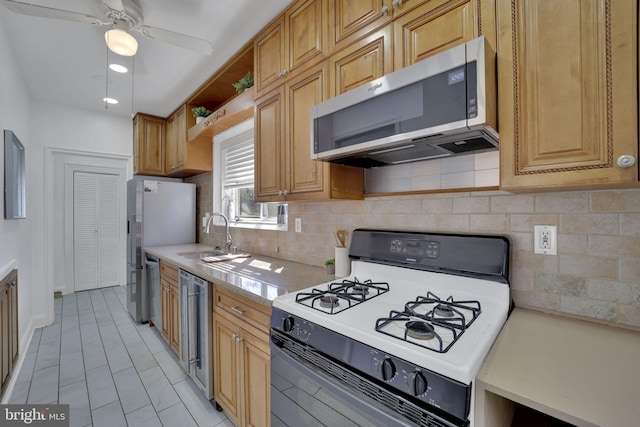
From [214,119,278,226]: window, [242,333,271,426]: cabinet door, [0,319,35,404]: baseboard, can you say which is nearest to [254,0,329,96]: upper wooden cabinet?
[214,119,278,226]: window

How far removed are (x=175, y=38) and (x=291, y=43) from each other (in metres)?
0.77

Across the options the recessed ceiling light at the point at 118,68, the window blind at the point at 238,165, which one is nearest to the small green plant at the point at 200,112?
the window blind at the point at 238,165

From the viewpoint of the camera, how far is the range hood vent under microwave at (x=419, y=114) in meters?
0.96

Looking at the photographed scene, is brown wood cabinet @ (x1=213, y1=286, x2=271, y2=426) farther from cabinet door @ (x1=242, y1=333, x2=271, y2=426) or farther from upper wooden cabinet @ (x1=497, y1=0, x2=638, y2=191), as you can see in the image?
upper wooden cabinet @ (x1=497, y1=0, x2=638, y2=191)

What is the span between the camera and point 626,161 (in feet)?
2.58

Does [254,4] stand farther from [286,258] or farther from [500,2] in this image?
[286,258]

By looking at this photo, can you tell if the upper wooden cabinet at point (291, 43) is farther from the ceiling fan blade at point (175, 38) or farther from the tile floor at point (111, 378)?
the tile floor at point (111, 378)

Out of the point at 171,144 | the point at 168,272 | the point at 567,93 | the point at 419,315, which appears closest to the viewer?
the point at 567,93

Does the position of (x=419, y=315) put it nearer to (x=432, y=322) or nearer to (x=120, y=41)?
(x=432, y=322)

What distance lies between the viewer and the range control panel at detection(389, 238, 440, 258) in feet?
4.51

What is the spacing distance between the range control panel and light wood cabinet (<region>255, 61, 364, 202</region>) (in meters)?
0.38

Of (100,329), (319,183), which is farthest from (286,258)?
(100,329)

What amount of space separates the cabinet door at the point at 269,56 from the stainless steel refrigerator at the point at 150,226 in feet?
6.51

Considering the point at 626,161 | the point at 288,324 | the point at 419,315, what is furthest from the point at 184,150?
the point at 626,161
